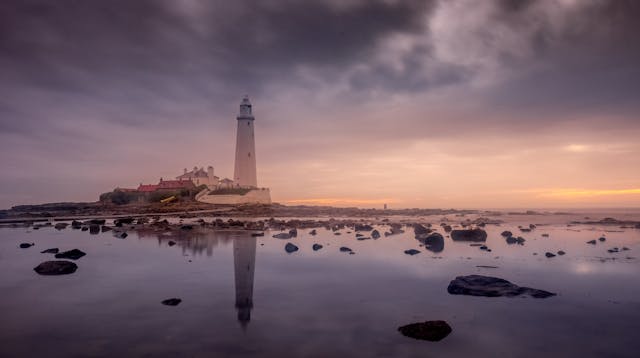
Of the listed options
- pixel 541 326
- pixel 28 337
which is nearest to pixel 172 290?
pixel 28 337

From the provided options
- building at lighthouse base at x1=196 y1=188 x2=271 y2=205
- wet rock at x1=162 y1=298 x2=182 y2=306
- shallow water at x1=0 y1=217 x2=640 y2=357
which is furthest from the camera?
building at lighthouse base at x1=196 y1=188 x2=271 y2=205

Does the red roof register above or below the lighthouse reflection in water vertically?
above

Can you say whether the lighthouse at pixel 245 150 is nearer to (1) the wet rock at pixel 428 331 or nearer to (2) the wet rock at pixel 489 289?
(2) the wet rock at pixel 489 289

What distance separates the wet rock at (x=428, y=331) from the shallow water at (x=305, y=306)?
0.80 feet

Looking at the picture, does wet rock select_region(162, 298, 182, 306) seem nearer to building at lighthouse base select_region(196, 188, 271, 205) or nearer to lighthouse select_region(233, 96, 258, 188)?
building at lighthouse base select_region(196, 188, 271, 205)

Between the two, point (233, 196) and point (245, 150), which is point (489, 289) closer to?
point (233, 196)

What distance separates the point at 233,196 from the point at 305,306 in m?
79.0

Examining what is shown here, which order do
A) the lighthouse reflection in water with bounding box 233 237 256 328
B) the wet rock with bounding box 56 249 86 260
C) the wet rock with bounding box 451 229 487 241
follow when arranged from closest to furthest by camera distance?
the lighthouse reflection in water with bounding box 233 237 256 328 < the wet rock with bounding box 56 249 86 260 < the wet rock with bounding box 451 229 487 241

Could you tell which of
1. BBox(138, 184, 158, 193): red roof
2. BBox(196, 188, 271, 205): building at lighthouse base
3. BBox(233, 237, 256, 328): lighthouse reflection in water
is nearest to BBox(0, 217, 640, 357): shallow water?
BBox(233, 237, 256, 328): lighthouse reflection in water

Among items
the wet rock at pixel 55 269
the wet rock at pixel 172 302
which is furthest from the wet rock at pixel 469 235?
the wet rock at pixel 55 269

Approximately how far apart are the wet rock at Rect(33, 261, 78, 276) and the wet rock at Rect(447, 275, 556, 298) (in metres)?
16.9

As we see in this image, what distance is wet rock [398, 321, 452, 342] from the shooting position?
1058cm

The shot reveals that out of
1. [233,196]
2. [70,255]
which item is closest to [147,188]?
[233,196]

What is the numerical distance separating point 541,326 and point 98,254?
24.4m
